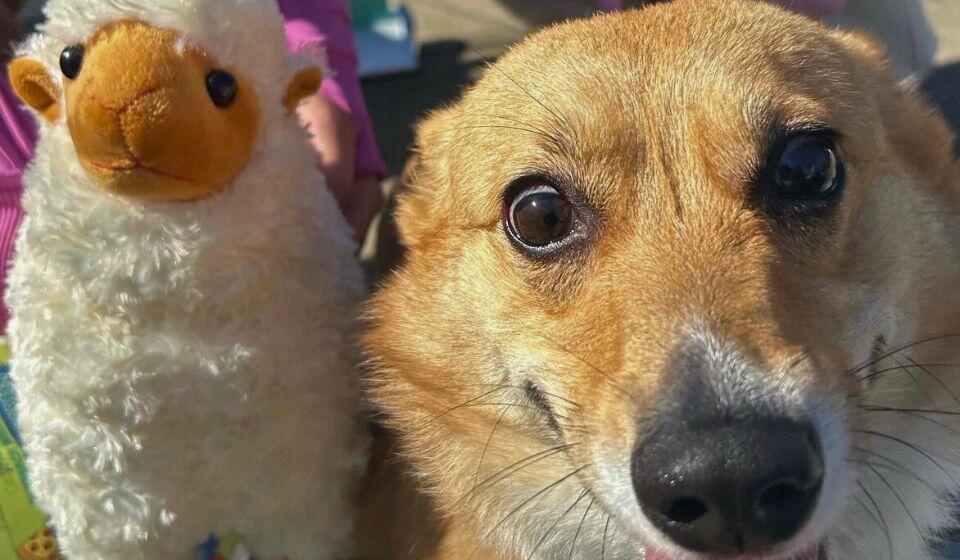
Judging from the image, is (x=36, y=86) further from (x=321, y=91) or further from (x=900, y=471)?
(x=900, y=471)

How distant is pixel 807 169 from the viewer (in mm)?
1783

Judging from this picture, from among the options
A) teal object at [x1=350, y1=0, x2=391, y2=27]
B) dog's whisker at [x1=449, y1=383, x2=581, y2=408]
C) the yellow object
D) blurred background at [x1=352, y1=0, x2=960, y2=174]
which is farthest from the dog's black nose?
teal object at [x1=350, y1=0, x2=391, y2=27]

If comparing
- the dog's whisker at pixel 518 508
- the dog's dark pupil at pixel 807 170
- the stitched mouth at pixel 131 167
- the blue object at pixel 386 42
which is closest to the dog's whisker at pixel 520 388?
the dog's whisker at pixel 518 508

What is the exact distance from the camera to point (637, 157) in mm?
1812

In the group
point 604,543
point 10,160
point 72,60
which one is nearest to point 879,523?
point 604,543

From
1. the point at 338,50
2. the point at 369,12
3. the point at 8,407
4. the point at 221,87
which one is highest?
the point at 221,87

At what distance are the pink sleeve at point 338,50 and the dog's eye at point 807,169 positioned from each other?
5.71 feet

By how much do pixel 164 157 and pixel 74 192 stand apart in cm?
24

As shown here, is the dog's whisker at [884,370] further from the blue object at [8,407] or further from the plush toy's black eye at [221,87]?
the blue object at [8,407]

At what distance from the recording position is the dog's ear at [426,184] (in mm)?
2340

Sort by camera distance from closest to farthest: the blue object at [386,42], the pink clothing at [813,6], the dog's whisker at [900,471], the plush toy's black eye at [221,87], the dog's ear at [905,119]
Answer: the plush toy's black eye at [221,87] < the dog's whisker at [900,471] < the dog's ear at [905,119] < the pink clothing at [813,6] < the blue object at [386,42]

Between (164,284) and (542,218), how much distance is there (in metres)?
0.84

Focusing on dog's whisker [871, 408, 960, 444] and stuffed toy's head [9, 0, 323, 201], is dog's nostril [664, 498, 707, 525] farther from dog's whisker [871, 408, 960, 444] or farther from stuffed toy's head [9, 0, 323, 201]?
stuffed toy's head [9, 0, 323, 201]

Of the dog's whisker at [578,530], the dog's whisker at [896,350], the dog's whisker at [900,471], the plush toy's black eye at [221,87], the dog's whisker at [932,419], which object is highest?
the plush toy's black eye at [221,87]
